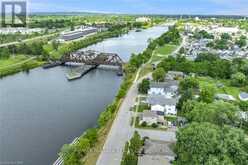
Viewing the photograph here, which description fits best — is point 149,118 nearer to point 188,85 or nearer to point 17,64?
point 188,85

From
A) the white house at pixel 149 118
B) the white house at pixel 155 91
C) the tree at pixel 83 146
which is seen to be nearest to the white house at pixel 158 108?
the white house at pixel 149 118

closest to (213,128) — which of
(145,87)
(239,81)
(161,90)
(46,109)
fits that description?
(161,90)

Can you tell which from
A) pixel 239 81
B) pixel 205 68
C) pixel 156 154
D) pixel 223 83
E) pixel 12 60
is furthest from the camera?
pixel 12 60

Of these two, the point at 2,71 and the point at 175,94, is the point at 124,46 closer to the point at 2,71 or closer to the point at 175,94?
the point at 2,71

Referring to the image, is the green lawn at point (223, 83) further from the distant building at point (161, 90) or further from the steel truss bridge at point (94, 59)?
the steel truss bridge at point (94, 59)

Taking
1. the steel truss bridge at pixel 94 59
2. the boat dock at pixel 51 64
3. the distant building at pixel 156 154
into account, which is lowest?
the distant building at pixel 156 154

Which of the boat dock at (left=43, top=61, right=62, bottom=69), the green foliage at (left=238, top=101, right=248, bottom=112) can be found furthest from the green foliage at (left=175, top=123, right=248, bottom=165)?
the boat dock at (left=43, top=61, right=62, bottom=69)
